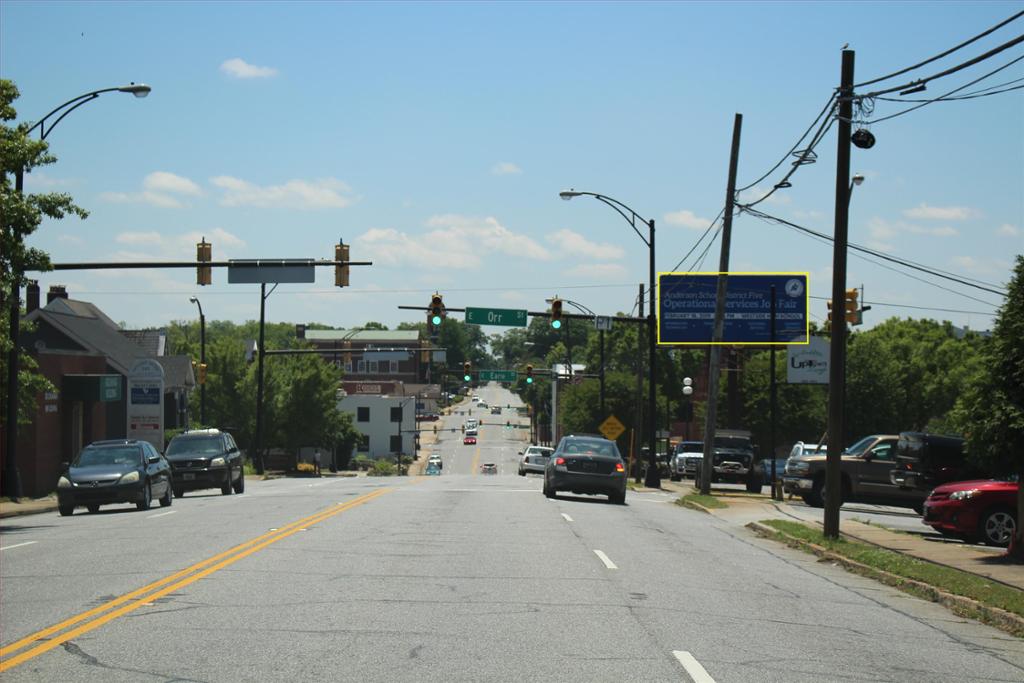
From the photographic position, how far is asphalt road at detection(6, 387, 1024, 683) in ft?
29.0

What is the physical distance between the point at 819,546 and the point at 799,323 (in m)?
31.8

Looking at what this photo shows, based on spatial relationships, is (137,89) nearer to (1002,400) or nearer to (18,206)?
(18,206)

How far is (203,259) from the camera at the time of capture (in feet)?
106

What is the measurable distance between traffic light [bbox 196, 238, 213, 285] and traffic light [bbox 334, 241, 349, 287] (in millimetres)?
3453

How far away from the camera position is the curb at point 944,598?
40.4 feet

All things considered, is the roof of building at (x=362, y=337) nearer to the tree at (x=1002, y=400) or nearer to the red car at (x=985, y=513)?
the red car at (x=985, y=513)

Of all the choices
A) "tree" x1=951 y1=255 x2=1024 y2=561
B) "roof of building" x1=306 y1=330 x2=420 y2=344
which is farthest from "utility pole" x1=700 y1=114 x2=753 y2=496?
"roof of building" x1=306 y1=330 x2=420 y2=344

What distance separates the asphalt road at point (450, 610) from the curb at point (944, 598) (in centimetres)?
22

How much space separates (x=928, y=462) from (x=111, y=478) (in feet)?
58.4

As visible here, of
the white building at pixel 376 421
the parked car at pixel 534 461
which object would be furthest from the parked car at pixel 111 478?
the white building at pixel 376 421

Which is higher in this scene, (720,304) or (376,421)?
(720,304)

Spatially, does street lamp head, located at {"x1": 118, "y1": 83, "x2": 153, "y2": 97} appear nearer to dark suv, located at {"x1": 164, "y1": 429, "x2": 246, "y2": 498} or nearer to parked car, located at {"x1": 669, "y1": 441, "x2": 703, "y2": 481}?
dark suv, located at {"x1": 164, "y1": 429, "x2": 246, "y2": 498}

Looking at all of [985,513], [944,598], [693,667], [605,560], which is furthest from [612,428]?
[693,667]

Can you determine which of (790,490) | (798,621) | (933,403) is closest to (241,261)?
(790,490)
